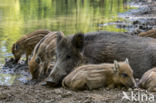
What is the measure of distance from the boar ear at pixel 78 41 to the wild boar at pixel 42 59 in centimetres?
145

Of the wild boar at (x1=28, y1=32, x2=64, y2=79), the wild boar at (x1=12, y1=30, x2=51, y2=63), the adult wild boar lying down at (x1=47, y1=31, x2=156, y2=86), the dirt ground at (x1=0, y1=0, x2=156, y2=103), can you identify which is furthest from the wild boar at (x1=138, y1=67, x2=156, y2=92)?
the wild boar at (x1=12, y1=30, x2=51, y2=63)

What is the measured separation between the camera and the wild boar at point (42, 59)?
688cm

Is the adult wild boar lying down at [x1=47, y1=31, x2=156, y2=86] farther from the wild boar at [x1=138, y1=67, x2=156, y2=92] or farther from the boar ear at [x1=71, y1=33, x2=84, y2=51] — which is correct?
the wild boar at [x1=138, y1=67, x2=156, y2=92]

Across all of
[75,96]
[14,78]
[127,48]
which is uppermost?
[127,48]

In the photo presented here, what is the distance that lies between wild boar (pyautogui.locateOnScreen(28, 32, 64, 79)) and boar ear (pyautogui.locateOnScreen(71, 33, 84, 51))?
1.45m

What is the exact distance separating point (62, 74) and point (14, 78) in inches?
94.4

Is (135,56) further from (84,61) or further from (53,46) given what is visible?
(53,46)

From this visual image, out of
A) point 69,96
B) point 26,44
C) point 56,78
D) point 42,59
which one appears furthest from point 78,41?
point 26,44

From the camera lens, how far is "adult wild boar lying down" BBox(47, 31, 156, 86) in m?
5.69

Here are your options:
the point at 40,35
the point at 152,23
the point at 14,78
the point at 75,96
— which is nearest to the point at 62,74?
the point at 75,96

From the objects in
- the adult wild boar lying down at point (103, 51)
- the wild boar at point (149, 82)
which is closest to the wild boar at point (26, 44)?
the adult wild boar lying down at point (103, 51)

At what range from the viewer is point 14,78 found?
743cm

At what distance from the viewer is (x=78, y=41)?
568 centimetres

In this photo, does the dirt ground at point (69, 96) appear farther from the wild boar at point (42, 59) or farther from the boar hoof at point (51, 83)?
the wild boar at point (42, 59)
